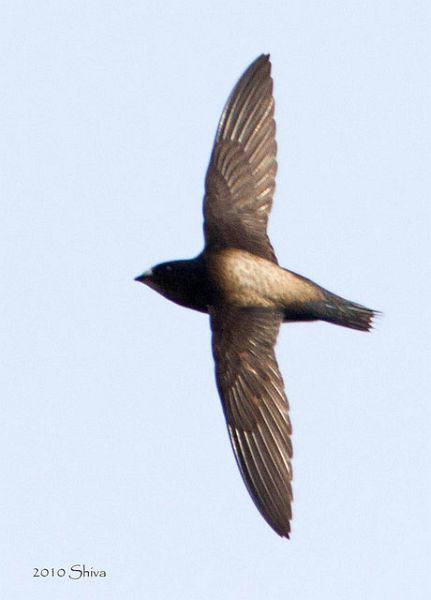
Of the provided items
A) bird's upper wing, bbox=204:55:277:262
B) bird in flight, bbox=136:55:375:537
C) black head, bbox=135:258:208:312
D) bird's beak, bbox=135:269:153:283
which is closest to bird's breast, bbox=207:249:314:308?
bird in flight, bbox=136:55:375:537

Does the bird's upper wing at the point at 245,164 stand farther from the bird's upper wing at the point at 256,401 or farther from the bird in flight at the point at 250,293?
the bird's upper wing at the point at 256,401

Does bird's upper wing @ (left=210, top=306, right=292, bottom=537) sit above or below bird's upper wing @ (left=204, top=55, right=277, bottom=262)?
below

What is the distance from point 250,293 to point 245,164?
1.09m

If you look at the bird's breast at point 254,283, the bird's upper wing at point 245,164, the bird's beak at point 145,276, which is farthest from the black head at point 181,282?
the bird's upper wing at point 245,164

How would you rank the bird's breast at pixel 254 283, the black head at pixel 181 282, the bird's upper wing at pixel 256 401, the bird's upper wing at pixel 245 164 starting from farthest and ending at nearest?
1. the bird's upper wing at pixel 245 164
2. the black head at pixel 181 282
3. the bird's breast at pixel 254 283
4. the bird's upper wing at pixel 256 401

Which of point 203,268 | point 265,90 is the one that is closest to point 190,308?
point 203,268

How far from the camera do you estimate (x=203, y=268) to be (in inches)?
355

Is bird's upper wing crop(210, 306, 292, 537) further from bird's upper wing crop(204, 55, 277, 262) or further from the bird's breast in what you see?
bird's upper wing crop(204, 55, 277, 262)

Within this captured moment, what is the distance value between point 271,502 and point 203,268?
56.6 inches

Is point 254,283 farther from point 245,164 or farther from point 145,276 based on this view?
point 245,164

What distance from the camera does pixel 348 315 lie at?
29.1 feet

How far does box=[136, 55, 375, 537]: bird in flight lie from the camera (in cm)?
848

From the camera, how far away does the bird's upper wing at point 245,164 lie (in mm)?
9242

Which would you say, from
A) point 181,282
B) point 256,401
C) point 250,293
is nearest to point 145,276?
point 181,282
